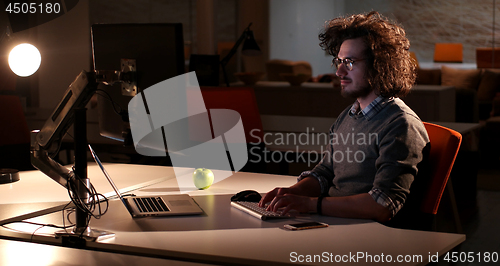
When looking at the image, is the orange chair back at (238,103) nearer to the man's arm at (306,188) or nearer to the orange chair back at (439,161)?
the man's arm at (306,188)

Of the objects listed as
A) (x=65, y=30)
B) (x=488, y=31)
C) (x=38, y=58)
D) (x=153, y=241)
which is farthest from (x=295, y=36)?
(x=153, y=241)

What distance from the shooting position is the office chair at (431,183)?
1610 mm

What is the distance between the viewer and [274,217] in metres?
1.47

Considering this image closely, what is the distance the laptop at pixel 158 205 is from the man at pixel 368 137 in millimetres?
231

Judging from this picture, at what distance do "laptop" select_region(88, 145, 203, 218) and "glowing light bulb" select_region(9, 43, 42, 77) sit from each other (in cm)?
54

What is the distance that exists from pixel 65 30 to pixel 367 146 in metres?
4.09

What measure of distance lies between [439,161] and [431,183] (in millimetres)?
74

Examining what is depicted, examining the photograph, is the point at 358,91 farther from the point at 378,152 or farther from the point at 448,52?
the point at 448,52

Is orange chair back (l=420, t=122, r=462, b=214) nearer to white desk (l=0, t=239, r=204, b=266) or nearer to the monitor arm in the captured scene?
white desk (l=0, t=239, r=204, b=266)

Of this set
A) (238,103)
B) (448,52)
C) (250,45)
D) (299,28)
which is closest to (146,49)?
(238,103)

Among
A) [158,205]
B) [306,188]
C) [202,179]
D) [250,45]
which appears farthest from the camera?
[250,45]

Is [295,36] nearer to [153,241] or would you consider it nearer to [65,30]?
[65,30]

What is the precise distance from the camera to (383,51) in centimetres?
167

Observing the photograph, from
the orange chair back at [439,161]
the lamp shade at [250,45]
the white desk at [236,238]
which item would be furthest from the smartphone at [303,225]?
the lamp shade at [250,45]
